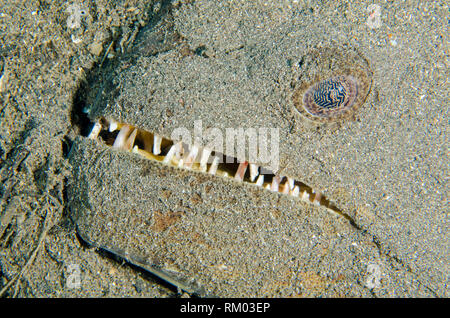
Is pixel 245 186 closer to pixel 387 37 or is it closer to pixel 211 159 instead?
pixel 211 159

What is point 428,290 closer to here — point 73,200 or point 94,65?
point 73,200

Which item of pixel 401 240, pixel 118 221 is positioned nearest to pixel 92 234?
pixel 118 221

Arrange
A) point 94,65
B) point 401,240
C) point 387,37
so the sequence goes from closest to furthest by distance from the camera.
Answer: point 401,240 < point 387,37 < point 94,65

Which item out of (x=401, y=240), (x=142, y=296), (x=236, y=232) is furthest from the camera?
(x=142, y=296)

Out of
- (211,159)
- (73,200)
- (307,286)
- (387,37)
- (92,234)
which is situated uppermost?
(387,37)

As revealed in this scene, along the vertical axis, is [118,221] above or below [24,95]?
below

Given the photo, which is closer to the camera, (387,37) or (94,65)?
(387,37)
